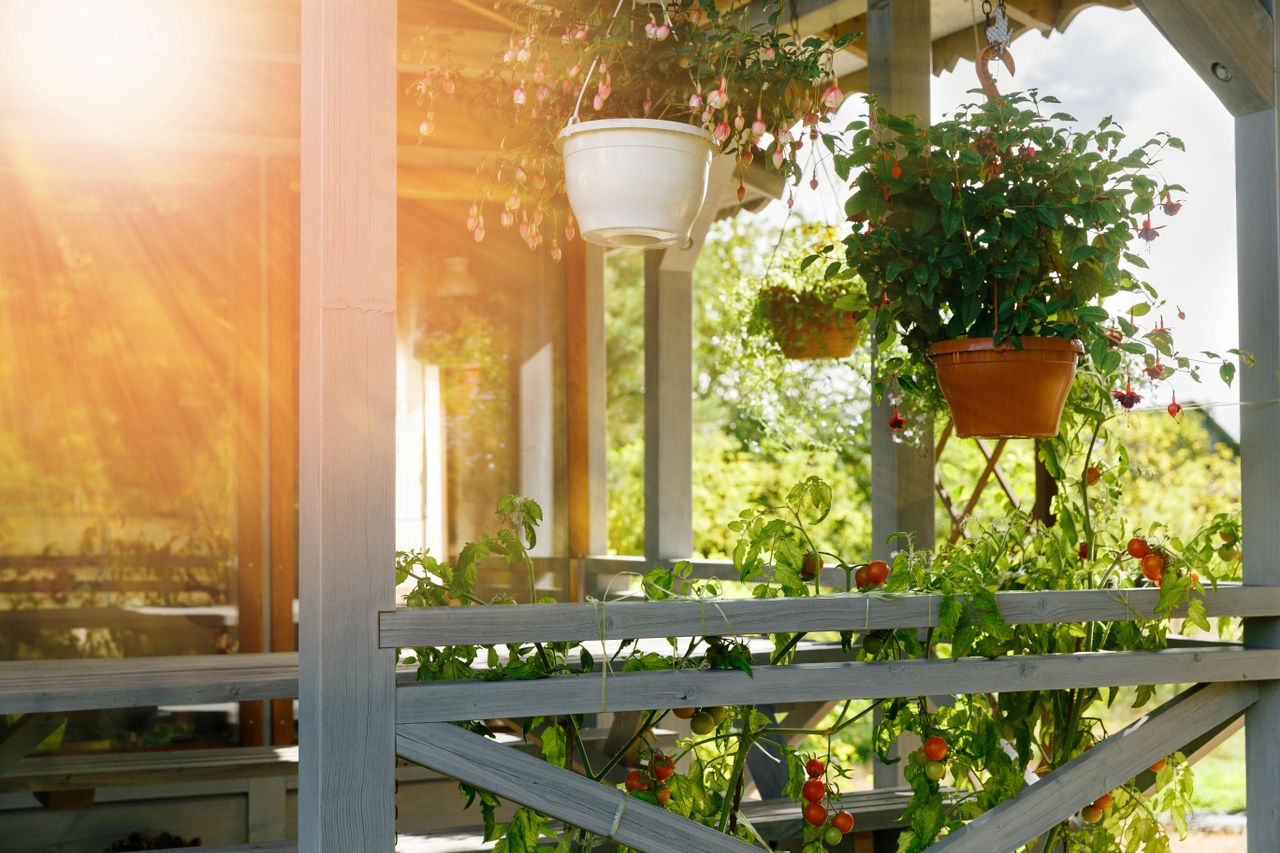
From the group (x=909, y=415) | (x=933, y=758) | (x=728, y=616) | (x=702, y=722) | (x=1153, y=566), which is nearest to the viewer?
(x=728, y=616)

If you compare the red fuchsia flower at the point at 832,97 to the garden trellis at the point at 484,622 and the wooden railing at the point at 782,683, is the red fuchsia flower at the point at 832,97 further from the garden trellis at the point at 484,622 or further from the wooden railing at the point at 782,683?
the wooden railing at the point at 782,683

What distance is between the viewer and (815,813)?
215 cm

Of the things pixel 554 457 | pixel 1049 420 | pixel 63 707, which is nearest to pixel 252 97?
pixel 554 457

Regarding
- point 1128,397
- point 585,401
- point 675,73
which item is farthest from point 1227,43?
point 585,401

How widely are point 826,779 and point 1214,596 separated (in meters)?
0.79

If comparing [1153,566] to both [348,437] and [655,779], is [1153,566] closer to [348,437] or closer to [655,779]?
[655,779]

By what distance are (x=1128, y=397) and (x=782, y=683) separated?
93cm

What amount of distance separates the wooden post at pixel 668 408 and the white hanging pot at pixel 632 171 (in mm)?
1751

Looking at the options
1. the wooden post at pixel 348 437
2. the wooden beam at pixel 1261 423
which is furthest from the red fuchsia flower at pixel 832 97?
the wooden beam at pixel 1261 423

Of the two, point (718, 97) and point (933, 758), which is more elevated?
point (718, 97)

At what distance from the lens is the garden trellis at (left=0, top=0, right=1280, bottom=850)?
5.82 ft

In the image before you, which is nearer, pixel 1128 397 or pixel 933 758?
pixel 933 758

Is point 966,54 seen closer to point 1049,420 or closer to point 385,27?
point 1049,420

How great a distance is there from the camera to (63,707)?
2.17 metres
